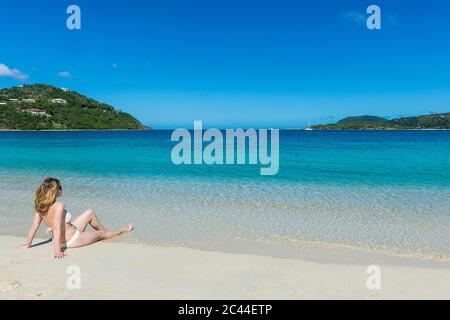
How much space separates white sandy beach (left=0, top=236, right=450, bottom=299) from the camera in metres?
5.61

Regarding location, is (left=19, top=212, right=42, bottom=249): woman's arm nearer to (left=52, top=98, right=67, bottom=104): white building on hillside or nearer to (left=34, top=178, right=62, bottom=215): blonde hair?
(left=34, top=178, right=62, bottom=215): blonde hair

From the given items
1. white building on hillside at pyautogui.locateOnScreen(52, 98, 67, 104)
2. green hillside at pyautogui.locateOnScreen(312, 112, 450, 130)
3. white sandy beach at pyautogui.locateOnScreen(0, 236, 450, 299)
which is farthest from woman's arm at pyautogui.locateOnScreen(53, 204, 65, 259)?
green hillside at pyautogui.locateOnScreen(312, 112, 450, 130)

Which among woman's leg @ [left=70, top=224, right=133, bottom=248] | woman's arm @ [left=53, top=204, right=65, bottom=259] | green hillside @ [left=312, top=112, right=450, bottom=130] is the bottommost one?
woman's leg @ [left=70, top=224, right=133, bottom=248]

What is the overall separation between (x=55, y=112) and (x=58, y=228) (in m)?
161

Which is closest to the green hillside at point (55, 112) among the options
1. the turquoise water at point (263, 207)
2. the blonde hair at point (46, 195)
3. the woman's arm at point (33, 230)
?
the turquoise water at point (263, 207)

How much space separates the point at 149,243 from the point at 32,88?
209 metres

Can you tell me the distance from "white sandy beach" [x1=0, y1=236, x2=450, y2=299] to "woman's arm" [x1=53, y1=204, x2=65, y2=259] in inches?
6.5

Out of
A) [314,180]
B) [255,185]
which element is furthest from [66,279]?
[314,180]

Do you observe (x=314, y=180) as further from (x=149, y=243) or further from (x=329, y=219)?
(x=149, y=243)

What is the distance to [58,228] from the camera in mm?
7363

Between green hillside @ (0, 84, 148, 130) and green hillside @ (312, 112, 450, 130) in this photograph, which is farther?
green hillside @ (312, 112, 450, 130)

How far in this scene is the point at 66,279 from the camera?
611cm

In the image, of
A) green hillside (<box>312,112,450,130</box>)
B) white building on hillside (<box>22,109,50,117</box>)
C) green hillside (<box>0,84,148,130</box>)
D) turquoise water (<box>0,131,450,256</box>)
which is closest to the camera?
turquoise water (<box>0,131,450,256</box>)

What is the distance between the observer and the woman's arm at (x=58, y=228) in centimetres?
725
